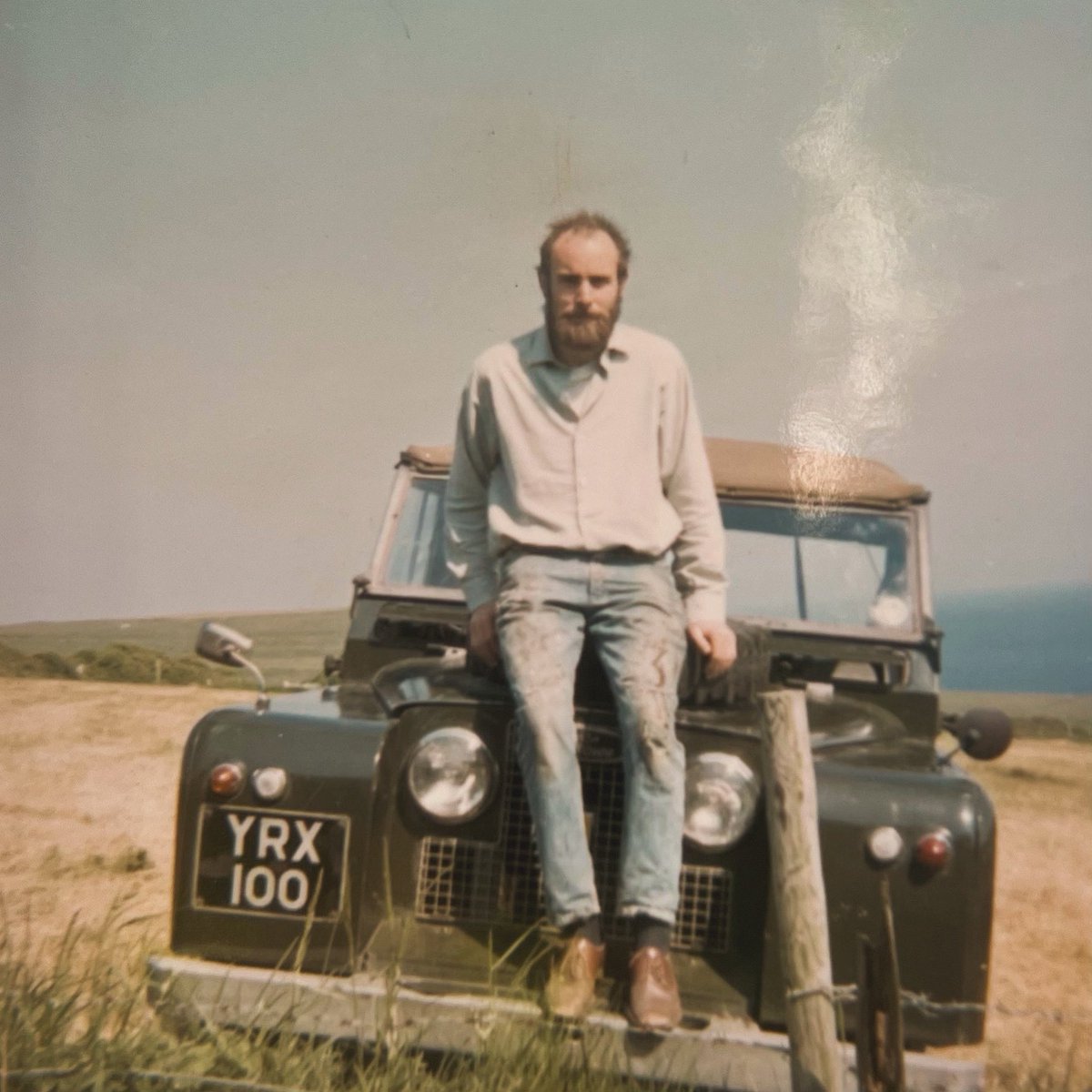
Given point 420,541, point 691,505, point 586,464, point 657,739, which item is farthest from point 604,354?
point 420,541

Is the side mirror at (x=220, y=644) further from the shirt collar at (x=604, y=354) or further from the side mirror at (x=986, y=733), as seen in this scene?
the side mirror at (x=986, y=733)

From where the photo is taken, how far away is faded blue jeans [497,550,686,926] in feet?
7.70

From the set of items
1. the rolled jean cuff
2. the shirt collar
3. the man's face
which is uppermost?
the man's face

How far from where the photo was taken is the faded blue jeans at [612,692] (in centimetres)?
235

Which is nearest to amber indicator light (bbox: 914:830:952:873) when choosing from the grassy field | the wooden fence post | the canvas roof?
the wooden fence post

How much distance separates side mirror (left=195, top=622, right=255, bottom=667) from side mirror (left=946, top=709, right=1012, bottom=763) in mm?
1918

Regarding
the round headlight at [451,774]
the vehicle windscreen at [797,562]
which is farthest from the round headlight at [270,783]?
the vehicle windscreen at [797,562]

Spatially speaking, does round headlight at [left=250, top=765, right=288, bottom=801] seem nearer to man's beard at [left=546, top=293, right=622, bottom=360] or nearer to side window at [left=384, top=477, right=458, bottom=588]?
man's beard at [left=546, top=293, right=622, bottom=360]

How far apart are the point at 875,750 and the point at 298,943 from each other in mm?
1398

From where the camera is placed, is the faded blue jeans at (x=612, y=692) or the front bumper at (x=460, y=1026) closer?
the front bumper at (x=460, y=1026)

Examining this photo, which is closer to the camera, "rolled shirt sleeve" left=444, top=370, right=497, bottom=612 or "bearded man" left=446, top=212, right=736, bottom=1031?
"bearded man" left=446, top=212, right=736, bottom=1031

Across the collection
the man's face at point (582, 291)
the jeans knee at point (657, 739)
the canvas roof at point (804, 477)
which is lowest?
the jeans knee at point (657, 739)

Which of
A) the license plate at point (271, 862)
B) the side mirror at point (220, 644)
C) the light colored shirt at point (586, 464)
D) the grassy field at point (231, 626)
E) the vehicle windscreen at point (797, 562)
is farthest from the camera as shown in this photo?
the grassy field at point (231, 626)

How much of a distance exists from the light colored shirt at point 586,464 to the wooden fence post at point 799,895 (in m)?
0.50
